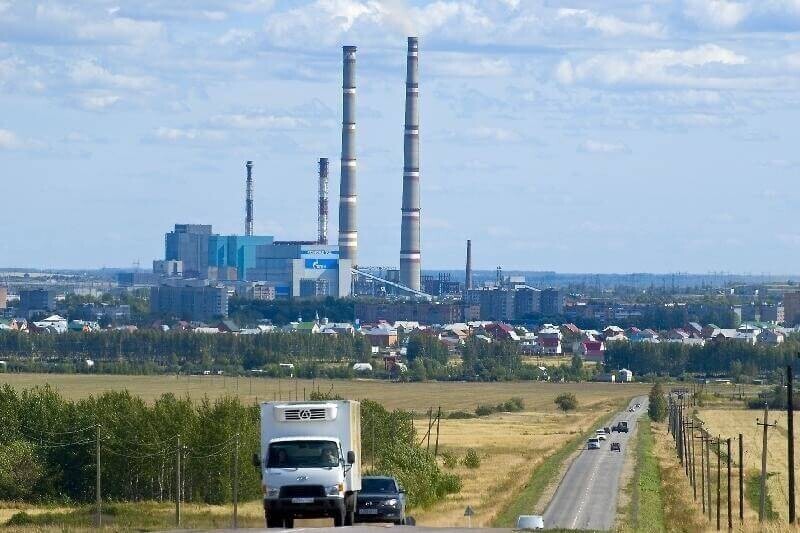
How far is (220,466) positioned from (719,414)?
55.7m

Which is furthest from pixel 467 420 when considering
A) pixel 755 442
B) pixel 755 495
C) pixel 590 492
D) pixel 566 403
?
pixel 590 492

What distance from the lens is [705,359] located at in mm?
160500

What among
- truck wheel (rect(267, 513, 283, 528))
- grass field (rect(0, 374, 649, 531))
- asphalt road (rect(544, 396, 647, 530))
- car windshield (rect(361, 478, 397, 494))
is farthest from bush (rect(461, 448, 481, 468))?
truck wheel (rect(267, 513, 283, 528))

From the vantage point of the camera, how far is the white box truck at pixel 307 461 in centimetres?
2994

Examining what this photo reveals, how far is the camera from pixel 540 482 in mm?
60969

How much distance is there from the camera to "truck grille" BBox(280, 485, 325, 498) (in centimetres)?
2989

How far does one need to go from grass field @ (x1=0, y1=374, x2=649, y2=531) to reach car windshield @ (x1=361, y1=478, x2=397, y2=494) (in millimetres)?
3808

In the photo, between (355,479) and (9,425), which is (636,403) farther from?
(355,479)

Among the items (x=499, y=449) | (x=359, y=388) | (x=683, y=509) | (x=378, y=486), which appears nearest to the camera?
(x=378, y=486)

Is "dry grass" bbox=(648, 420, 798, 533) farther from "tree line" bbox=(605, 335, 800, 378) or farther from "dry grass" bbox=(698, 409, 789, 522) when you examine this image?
"tree line" bbox=(605, 335, 800, 378)

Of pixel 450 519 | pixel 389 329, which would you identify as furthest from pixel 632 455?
pixel 389 329

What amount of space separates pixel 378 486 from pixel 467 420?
70119 millimetres

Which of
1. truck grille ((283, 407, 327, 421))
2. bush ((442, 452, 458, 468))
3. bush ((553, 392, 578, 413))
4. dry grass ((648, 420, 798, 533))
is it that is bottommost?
bush ((553, 392, 578, 413))

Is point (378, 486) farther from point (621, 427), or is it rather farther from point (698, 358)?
point (698, 358)
